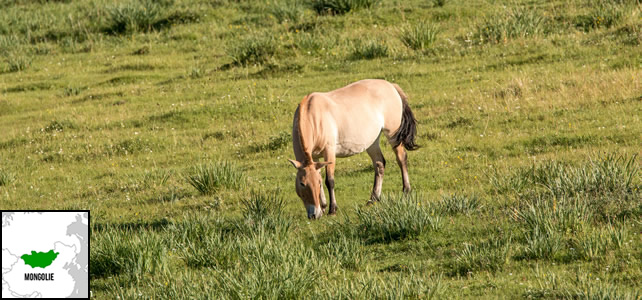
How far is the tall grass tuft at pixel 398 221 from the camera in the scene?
353 inches

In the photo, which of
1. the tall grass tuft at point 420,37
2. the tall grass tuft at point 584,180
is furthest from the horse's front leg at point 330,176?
the tall grass tuft at point 420,37

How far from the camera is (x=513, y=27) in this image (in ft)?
61.9

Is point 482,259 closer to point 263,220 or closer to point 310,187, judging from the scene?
point 310,187

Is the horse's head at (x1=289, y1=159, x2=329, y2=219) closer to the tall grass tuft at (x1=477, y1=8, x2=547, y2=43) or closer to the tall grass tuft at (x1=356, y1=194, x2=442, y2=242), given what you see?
the tall grass tuft at (x1=356, y1=194, x2=442, y2=242)

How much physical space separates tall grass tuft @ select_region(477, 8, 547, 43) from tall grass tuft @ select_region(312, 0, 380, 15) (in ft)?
14.8

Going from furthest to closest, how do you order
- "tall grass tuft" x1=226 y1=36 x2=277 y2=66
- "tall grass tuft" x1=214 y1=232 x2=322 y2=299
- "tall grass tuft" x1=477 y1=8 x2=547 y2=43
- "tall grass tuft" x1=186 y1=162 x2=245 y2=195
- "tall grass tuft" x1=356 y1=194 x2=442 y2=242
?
"tall grass tuft" x1=226 y1=36 x2=277 y2=66
"tall grass tuft" x1=477 y1=8 x2=547 y2=43
"tall grass tuft" x1=186 y1=162 x2=245 y2=195
"tall grass tuft" x1=356 y1=194 x2=442 y2=242
"tall grass tuft" x1=214 y1=232 x2=322 y2=299

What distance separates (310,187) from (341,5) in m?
14.2

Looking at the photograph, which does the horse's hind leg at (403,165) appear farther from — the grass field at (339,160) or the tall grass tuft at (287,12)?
the tall grass tuft at (287,12)

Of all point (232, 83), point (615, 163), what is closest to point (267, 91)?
point (232, 83)

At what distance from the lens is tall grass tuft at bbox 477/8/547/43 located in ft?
61.4

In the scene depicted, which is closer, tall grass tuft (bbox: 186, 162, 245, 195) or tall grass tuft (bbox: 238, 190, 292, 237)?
tall grass tuft (bbox: 238, 190, 292, 237)

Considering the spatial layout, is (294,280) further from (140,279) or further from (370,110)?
(370,110)

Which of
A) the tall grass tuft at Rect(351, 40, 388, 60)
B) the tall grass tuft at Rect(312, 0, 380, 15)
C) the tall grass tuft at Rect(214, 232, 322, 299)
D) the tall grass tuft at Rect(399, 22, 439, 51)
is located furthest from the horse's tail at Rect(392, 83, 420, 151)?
the tall grass tuft at Rect(312, 0, 380, 15)

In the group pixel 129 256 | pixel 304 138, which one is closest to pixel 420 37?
pixel 304 138
